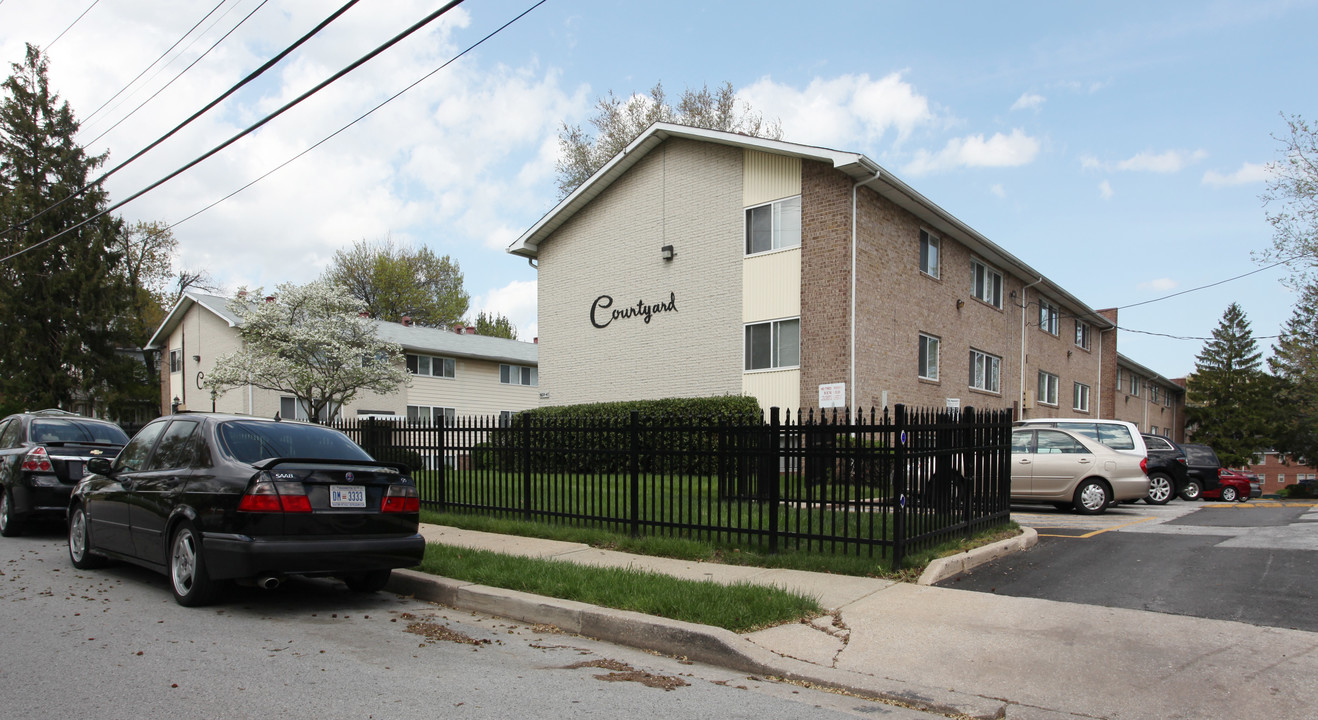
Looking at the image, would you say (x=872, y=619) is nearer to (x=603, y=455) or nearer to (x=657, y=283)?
(x=603, y=455)

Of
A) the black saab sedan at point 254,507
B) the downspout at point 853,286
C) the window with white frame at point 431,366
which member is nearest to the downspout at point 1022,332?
the downspout at point 853,286

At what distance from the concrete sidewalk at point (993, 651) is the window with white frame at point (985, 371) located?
18.3 metres

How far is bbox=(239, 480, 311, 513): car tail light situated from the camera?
6.38 meters

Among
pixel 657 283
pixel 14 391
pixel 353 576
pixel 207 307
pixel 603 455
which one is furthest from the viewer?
pixel 14 391

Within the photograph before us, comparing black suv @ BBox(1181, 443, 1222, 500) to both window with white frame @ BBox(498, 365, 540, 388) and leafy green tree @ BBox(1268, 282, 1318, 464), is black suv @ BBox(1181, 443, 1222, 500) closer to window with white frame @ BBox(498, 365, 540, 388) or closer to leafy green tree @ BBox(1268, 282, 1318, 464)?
leafy green tree @ BBox(1268, 282, 1318, 464)

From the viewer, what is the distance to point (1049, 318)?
3028 centimetres

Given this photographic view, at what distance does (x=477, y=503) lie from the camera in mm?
11617

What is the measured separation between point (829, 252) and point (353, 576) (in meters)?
13.3

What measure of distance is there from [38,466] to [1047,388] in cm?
2897

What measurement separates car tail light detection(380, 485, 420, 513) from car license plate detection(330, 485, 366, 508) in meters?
0.21

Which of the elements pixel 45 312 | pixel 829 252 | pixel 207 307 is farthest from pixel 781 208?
pixel 45 312

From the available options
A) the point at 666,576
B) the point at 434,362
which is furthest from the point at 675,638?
the point at 434,362

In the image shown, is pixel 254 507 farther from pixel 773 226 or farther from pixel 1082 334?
pixel 1082 334

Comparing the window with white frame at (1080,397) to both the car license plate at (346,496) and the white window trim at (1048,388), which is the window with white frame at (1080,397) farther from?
the car license plate at (346,496)
